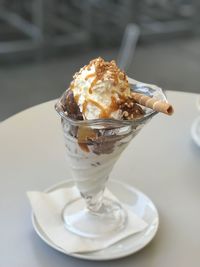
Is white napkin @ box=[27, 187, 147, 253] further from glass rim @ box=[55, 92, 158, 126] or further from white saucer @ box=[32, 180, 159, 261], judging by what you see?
glass rim @ box=[55, 92, 158, 126]

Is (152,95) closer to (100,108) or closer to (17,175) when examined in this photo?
(100,108)

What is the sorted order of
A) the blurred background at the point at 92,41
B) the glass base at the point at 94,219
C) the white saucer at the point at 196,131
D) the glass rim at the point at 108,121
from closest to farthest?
the glass rim at the point at 108,121, the glass base at the point at 94,219, the white saucer at the point at 196,131, the blurred background at the point at 92,41

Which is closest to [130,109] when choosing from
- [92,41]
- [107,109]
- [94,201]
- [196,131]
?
[107,109]

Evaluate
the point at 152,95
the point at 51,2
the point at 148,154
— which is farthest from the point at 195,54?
the point at 152,95

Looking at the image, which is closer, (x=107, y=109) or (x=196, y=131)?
(x=107, y=109)

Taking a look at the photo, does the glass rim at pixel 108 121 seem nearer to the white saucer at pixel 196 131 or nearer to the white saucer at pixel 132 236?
the white saucer at pixel 132 236

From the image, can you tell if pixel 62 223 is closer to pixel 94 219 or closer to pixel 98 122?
pixel 94 219

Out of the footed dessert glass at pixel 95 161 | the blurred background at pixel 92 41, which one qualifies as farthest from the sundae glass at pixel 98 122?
the blurred background at pixel 92 41

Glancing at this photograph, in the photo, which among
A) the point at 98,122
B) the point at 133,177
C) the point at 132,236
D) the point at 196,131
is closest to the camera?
the point at 98,122
